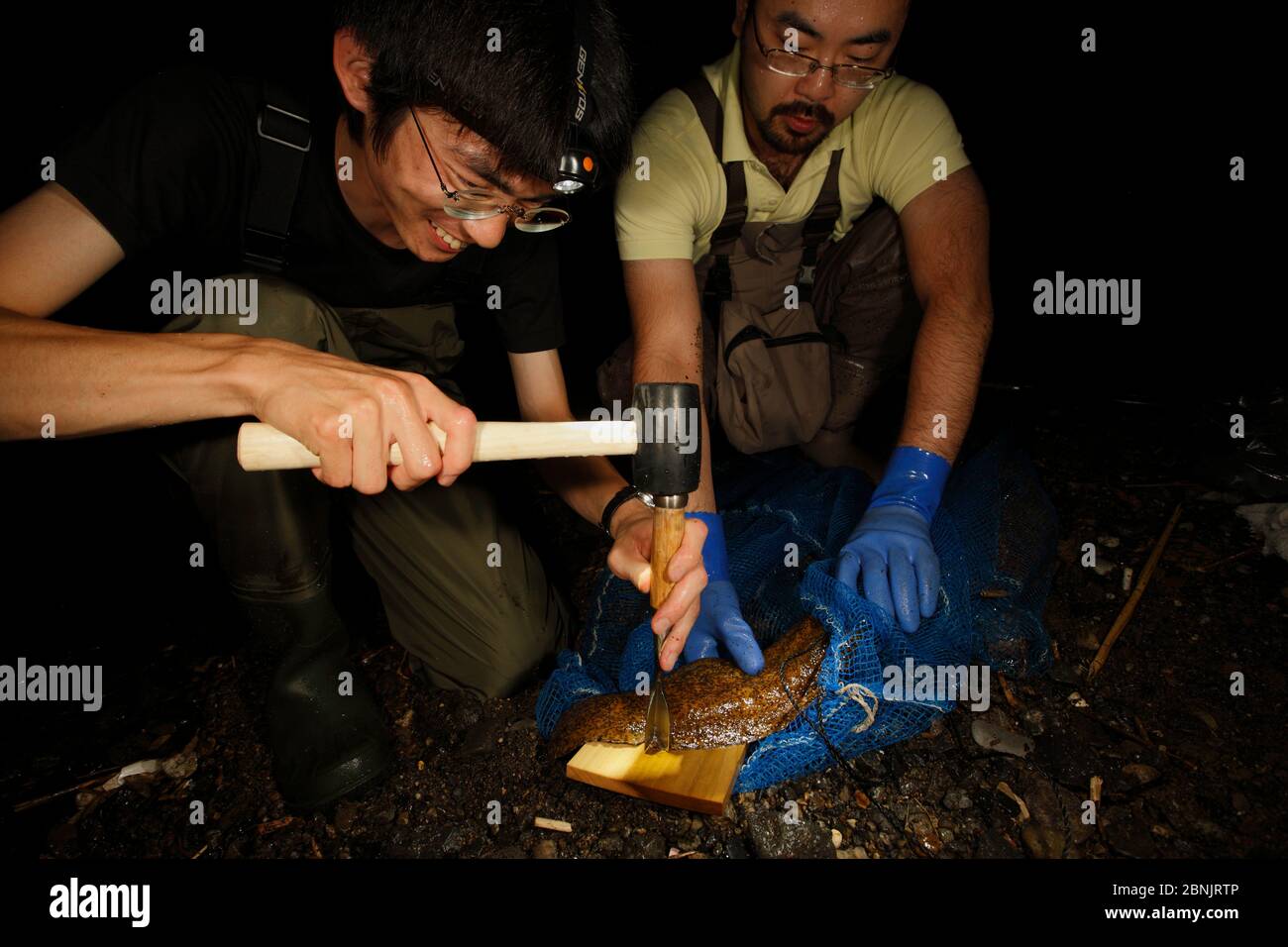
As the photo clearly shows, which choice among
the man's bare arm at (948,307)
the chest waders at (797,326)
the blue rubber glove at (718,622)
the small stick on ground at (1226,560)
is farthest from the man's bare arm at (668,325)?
the small stick on ground at (1226,560)

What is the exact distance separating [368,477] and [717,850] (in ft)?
5.07

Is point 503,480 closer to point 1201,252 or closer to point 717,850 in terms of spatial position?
point 717,850

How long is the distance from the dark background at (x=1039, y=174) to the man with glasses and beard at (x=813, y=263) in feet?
5.55

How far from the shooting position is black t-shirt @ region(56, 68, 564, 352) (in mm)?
1794

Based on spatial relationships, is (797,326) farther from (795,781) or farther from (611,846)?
(611,846)

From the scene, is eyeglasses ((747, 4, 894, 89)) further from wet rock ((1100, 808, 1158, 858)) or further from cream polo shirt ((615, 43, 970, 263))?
wet rock ((1100, 808, 1158, 858))

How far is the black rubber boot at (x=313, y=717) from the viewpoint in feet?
7.19

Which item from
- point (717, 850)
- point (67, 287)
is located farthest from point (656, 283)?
point (717, 850)

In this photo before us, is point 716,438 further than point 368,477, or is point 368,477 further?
point 716,438

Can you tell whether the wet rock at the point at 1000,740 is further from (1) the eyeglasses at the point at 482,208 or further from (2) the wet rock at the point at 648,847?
(1) the eyeglasses at the point at 482,208

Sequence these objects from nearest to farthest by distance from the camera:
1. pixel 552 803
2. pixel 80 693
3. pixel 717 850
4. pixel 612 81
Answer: pixel 612 81, pixel 717 850, pixel 552 803, pixel 80 693

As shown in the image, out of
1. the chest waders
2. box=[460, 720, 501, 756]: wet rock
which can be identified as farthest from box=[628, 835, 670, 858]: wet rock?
the chest waders

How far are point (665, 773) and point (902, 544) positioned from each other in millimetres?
1216

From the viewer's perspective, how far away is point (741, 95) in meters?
2.91
